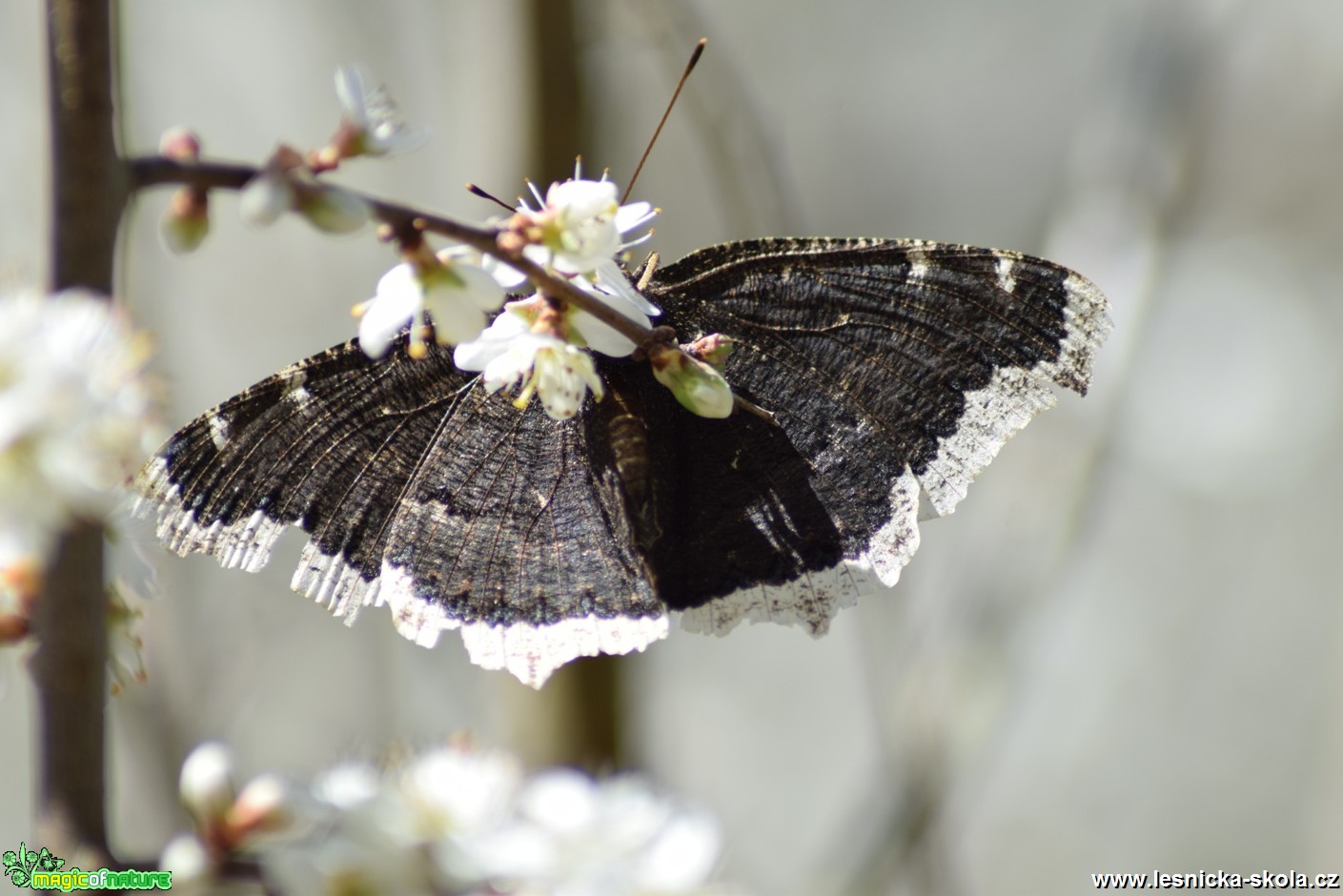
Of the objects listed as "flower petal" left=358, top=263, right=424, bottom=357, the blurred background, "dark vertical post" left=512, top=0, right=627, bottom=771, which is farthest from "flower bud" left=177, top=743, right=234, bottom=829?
"dark vertical post" left=512, top=0, right=627, bottom=771

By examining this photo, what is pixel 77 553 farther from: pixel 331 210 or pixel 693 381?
pixel 693 381

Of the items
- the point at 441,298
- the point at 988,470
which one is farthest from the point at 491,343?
the point at 988,470

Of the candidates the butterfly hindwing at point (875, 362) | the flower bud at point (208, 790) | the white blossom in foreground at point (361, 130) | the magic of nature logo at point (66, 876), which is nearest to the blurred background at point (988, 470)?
the butterfly hindwing at point (875, 362)

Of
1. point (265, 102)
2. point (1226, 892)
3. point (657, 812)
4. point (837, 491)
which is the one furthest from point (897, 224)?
point (657, 812)

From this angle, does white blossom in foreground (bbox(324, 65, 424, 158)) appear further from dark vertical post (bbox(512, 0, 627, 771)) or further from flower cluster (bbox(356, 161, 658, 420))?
dark vertical post (bbox(512, 0, 627, 771))

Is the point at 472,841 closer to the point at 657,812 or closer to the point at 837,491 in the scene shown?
the point at 657,812

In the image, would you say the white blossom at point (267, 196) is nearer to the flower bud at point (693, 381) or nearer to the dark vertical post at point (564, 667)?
the flower bud at point (693, 381)

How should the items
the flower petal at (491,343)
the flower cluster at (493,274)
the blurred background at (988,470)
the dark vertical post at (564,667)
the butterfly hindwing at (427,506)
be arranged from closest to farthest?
the flower cluster at (493,274) → the flower petal at (491,343) → the butterfly hindwing at (427,506) → the blurred background at (988,470) → the dark vertical post at (564,667)
